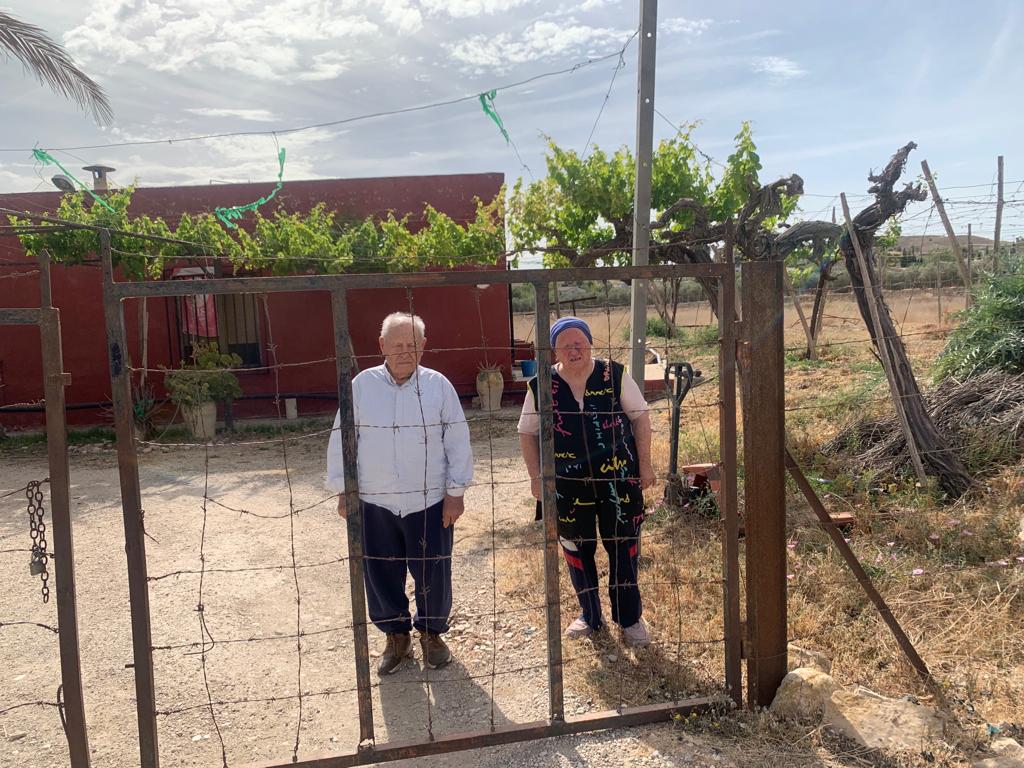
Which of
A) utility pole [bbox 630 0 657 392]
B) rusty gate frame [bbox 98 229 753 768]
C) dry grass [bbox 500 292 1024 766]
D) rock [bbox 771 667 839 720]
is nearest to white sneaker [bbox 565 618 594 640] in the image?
dry grass [bbox 500 292 1024 766]

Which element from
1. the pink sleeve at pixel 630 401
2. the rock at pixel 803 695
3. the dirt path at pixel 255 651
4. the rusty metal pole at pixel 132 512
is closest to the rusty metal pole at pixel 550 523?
the dirt path at pixel 255 651

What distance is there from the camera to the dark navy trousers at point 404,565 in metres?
3.29

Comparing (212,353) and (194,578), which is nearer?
(194,578)

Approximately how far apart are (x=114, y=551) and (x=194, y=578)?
1.04m

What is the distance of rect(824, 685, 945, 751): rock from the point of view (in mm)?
2713

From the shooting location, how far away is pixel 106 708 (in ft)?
11.0

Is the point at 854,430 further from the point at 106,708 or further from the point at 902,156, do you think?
the point at 106,708

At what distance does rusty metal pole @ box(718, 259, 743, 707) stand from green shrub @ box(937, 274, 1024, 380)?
13.8 feet

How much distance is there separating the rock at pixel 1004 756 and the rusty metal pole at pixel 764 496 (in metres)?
0.70

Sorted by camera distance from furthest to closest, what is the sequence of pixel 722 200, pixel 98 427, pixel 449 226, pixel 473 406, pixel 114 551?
pixel 473 406 → pixel 98 427 → pixel 449 226 → pixel 722 200 → pixel 114 551

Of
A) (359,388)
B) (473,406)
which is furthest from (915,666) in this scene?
(473,406)

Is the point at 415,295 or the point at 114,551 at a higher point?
the point at 415,295

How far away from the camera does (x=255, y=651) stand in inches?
154

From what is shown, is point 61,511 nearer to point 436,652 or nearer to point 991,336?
point 436,652
